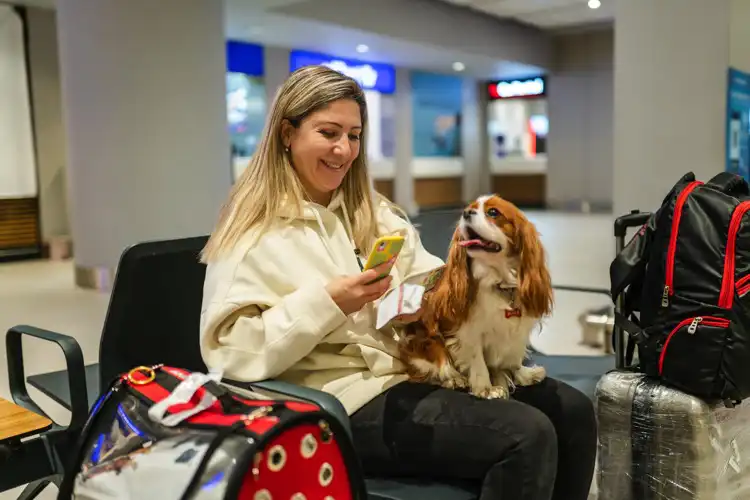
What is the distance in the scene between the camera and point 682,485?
1777mm

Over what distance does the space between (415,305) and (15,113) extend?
26.7 ft

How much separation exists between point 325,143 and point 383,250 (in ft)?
1.06

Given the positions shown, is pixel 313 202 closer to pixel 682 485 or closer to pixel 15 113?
pixel 682 485

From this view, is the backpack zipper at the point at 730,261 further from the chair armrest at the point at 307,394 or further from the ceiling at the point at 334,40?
the ceiling at the point at 334,40

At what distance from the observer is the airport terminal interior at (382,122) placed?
355 cm

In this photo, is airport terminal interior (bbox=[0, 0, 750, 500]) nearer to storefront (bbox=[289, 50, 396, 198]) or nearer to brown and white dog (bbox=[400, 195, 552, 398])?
storefront (bbox=[289, 50, 396, 198])

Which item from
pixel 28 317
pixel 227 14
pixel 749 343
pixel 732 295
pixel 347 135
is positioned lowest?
pixel 28 317

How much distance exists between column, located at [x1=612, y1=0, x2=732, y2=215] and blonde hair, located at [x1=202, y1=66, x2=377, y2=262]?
2.62 m

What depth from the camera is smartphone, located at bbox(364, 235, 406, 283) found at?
1.36 metres

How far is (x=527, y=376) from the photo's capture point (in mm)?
1625

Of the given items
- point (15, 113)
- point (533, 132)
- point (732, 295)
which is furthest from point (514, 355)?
point (533, 132)

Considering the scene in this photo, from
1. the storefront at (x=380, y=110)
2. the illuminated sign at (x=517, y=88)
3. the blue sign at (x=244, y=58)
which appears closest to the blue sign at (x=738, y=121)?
the blue sign at (x=244, y=58)

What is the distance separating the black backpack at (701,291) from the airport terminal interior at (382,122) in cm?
25

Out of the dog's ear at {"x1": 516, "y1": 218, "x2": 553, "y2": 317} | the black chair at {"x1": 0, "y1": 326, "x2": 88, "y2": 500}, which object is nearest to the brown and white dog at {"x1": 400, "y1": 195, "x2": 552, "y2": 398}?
the dog's ear at {"x1": 516, "y1": 218, "x2": 553, "y2": 317}
